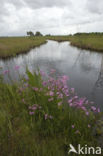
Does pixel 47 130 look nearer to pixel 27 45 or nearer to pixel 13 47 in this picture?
pixel 13 47

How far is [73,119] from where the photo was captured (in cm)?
256

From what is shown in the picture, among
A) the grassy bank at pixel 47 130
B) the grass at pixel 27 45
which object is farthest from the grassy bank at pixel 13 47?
the grassy bank at pixel 47 130

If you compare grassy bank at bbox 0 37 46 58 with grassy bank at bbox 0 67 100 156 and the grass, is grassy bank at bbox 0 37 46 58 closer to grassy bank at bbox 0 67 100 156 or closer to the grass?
the grass

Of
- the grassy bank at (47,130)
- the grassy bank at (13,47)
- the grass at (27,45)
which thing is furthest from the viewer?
the grass at (27,45)

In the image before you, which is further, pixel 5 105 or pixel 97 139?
pixel 5 105

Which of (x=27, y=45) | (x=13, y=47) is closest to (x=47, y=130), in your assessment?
(x=13, y=47)

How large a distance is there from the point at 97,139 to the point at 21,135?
1.84 meters

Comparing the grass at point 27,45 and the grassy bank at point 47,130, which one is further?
the grass at point 27,45

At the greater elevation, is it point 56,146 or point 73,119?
point 73,119

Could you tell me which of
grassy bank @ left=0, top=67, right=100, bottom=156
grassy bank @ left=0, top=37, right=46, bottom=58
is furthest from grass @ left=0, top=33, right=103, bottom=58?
grassy bank @ left=0, top=67, right=100, bottom=156

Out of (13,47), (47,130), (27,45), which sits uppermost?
(27,45)

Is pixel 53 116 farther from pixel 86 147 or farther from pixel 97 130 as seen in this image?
pixel 97 130

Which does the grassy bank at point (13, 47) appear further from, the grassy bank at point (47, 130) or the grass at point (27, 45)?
the grassy bank at point (47, 130)

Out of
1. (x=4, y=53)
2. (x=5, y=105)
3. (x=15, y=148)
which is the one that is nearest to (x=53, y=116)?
(x=15, y=148)
